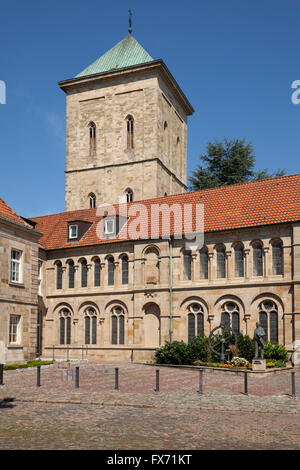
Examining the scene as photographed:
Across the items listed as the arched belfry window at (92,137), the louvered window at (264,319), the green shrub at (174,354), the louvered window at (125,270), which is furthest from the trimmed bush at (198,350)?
the arched belfry window at (92,137)

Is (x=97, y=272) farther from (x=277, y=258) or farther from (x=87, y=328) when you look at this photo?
(x=277, y=258)

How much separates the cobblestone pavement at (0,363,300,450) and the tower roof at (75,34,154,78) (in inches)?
1457

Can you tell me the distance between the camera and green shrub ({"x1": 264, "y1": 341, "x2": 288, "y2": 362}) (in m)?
29.8

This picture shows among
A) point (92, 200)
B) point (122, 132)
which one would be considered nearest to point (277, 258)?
point (92, 200)

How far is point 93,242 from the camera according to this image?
1529 inches

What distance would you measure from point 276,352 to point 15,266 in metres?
15.4

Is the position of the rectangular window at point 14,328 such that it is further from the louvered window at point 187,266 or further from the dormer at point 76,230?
the louvered window at point 187,266

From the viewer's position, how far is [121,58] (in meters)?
55.2

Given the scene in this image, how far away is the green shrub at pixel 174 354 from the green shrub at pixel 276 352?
13.9ft

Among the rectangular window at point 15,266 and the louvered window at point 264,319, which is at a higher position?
the rectangular window at point 15,266

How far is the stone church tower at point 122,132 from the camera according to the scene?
50.4m

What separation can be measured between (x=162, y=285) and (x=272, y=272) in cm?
725

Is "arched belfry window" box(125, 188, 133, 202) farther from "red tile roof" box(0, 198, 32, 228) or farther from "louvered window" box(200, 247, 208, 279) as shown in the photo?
"red tile roof" box(0, 198, 32, 228)
